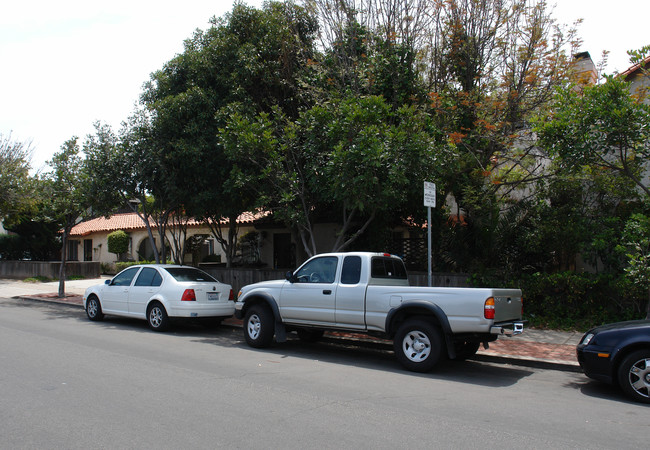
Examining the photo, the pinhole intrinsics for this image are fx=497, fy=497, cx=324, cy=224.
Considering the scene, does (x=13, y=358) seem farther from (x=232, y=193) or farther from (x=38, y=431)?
(x=232, y=193)

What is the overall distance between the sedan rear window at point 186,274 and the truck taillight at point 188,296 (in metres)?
0.58

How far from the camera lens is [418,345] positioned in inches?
304

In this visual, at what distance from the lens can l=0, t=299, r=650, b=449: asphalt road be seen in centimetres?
471

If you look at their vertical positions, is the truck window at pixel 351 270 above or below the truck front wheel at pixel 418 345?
above

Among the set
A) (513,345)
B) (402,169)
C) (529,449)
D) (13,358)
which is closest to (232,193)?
(402,169)

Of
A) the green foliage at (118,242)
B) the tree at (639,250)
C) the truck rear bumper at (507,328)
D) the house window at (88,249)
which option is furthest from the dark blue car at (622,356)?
the house window at (88,249)

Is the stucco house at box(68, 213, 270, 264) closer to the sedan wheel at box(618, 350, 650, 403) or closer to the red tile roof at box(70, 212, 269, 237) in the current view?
the red tile roof at box(70, 212, 269, 237)

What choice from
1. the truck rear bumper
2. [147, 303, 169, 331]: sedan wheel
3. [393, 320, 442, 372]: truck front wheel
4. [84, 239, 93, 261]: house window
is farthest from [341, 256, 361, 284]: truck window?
[84, 239, 93, 261]: house window

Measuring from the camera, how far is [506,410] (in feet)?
19.0

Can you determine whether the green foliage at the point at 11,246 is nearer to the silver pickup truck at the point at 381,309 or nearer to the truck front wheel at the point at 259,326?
the silver pickup truck at the point at 381,309

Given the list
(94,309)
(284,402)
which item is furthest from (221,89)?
(284,402)

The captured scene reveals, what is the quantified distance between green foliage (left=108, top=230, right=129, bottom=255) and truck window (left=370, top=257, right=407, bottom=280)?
79.1 feet

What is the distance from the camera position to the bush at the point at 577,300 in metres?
10.6

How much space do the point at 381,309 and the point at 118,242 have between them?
82.7ft
